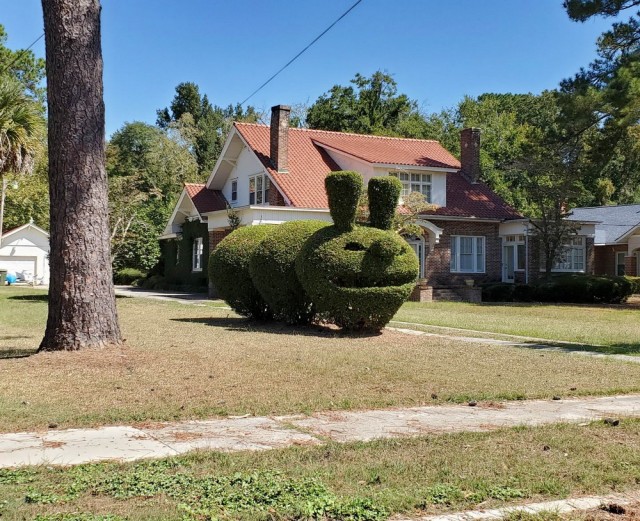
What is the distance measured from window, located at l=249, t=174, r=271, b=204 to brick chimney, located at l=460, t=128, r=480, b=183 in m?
11.1

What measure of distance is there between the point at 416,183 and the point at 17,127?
1820cm

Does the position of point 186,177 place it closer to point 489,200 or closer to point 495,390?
point 489,200

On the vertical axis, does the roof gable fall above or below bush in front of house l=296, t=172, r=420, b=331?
above

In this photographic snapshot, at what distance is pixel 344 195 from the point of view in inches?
587

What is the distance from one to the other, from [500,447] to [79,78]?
829 centimetres

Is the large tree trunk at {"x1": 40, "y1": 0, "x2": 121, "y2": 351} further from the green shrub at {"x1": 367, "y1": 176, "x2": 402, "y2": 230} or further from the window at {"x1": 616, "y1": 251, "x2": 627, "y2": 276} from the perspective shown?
the window at {"x1": 616, "y1": 251, "x2": 627, "y2": 276}

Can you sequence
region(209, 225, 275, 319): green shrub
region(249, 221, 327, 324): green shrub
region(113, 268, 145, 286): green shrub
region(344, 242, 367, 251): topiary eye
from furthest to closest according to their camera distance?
region(113, 268, 145, 286): green shrub
region(209, 225, 275, 319): green shrub
region(249, 221, 327, 324): green shrub
region(344, 242, 367, 251): topiary eye

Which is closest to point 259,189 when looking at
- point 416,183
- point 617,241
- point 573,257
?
point 416,183

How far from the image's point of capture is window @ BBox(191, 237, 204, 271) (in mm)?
36188

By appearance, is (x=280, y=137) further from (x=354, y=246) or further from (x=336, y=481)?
(x=336, y=481)

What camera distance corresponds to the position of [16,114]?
20031 millimetres

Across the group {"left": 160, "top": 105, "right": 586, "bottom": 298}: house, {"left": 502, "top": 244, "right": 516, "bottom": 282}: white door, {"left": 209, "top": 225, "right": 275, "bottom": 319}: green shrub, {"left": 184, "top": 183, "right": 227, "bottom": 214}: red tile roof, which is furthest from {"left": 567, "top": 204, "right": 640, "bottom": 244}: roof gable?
{"left": 209, "top": 225, "right": 275, "bottom": 319}: green shrub

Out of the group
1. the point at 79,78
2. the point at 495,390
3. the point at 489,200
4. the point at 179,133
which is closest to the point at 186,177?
the point at 179,133

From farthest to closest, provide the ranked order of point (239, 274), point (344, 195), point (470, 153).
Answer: point (470, 153) < point (239, 274) < point (344, 195)
